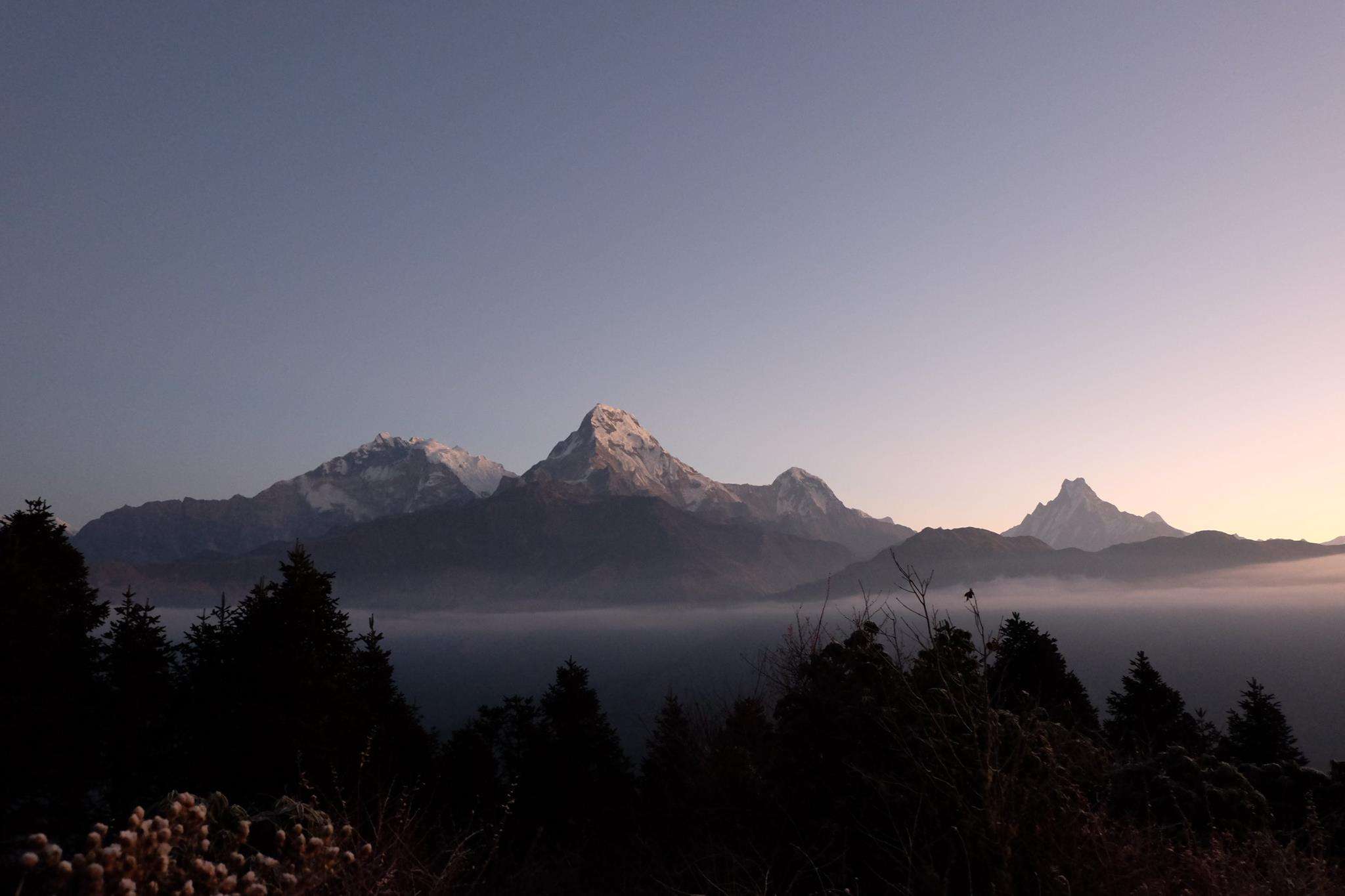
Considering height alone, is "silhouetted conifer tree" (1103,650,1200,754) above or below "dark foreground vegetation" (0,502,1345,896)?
below

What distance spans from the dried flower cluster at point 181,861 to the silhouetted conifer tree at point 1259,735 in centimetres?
4966

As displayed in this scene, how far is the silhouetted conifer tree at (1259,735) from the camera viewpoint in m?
41.1

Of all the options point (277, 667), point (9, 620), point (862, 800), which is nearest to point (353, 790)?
point (277, 667)

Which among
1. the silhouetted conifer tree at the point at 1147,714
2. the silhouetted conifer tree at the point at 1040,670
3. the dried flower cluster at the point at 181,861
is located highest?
the dried flower cluster at the point at 181,861

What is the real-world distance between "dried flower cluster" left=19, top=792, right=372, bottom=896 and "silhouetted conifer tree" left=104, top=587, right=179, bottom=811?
25.9 metres

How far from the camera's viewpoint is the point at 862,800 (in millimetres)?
12133

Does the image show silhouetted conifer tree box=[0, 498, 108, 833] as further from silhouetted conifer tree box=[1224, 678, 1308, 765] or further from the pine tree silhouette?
silhouetted conifer tree box=[1224, 678, 1308, 765]

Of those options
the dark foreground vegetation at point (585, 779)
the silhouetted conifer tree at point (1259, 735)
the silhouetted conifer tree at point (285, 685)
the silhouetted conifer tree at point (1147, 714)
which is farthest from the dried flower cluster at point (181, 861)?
the silhouetted conifer tree at point (1147, 714)

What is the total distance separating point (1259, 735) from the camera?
42.7 metres

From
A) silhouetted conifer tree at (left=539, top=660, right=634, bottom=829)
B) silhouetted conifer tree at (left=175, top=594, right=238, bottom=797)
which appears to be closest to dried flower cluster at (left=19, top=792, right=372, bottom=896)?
silhouetted conifer tree at (left=175, top=594, right=238, bottom=797)

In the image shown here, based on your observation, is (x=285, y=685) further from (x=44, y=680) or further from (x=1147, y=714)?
(x=1147, y=714)

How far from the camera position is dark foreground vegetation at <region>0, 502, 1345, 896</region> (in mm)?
6953

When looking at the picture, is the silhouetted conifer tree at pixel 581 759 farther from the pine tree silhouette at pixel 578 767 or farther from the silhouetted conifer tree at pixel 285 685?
the silhouetted conifer tree at pixel 285 685

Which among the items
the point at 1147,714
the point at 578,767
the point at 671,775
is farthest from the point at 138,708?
the point at 1147,714
